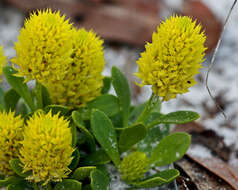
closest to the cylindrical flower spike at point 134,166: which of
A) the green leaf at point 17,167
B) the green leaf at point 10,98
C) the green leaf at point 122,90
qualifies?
the green leaf at point 122,90

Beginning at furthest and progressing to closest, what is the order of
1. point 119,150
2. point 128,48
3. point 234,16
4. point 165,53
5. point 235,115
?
point 234,16 < point 128,48 < point 235,115 < point 119,150 < point 165,53

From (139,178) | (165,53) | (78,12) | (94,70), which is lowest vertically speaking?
(139,178)

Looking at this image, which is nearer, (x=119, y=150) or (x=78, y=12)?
(x=119, y=150)

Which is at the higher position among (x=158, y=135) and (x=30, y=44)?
(x=30, y=44)

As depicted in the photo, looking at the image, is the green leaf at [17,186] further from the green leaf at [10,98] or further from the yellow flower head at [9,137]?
the green leaf at [10,98]

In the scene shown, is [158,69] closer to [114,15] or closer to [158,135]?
[158,135]

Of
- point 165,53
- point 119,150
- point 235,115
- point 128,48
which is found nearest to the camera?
point 165,53

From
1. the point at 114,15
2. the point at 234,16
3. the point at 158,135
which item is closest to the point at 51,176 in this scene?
the point at 158,135
